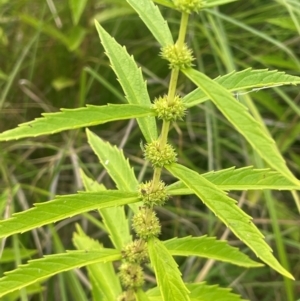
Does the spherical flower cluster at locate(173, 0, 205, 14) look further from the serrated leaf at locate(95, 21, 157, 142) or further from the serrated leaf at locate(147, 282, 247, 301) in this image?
the serrated leaf at locate(147, 282, 247, 301)

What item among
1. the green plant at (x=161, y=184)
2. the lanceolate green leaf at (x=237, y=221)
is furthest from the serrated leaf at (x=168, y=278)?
the lanceolate green leaf at (x=237, y=221)

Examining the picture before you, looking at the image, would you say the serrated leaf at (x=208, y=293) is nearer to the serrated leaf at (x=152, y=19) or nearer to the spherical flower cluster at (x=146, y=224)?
the spherical flower cluster at (x=146, y=224)

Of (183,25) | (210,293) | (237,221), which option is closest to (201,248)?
(210,293)

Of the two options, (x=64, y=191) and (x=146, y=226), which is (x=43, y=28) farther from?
(x=146, y=226)

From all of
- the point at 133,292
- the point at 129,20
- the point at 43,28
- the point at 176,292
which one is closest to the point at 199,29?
the point at 129,20

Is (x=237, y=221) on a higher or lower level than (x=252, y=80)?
lower

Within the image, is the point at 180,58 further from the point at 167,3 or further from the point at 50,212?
the point at 50,212

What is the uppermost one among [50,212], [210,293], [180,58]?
[180,58]
